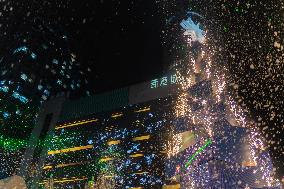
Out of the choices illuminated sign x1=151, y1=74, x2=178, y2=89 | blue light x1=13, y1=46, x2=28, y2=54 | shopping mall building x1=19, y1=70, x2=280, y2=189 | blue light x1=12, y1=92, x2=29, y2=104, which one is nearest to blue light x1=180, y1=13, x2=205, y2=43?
shopping mall building x1=19, y1=70, x2=280, y2=189

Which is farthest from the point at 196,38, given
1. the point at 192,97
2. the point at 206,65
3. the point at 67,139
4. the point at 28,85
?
the point at 67,139

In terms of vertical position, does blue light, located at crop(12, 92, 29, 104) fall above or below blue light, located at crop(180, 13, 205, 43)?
above

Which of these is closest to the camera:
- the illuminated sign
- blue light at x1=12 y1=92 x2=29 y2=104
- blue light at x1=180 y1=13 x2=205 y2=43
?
blue light at x1=180 y1=13 x2=205 y2=43

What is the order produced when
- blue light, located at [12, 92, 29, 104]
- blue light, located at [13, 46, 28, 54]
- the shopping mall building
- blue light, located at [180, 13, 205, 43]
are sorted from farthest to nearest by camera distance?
blue light, located at [12, 92, 29, 104], blue light, located at [13, 46, 28, 54], the shopping mall building, blue light, located at [180, 13, 205, 43]

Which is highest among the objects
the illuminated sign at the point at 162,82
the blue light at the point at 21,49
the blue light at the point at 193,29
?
the blue light at the point at 21,49

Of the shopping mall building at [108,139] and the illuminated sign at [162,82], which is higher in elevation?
the illuminated sign at [162,82]

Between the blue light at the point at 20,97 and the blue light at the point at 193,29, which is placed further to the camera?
the blue light at the point at 20,97

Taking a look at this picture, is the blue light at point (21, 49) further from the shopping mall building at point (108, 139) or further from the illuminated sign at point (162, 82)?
the illuminated sign at point (162, 82)

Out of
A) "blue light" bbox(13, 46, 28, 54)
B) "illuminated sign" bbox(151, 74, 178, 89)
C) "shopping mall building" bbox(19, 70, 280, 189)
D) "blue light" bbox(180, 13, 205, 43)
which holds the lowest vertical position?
"blue light" bbox(180, 13, 205, 43)

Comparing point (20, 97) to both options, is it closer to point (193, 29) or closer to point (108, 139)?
point (108, 139)

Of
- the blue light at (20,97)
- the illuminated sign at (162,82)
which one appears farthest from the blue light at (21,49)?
the illuminated sign at (162,82)

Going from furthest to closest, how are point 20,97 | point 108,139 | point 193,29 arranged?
point 108,139
point 20,97
point 193,29

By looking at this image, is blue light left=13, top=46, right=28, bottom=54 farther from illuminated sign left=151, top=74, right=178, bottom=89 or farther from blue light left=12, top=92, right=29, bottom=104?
illuminated sign left=151, top=74, right=178, bottom=89

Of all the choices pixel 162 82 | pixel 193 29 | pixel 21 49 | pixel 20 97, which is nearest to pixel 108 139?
pixel 162 82
